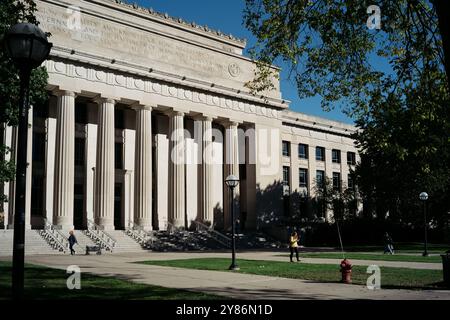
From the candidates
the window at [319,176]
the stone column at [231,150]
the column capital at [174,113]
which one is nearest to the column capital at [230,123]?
the stone column at [231,150]

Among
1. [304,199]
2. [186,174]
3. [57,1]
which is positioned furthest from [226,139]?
[57,1]

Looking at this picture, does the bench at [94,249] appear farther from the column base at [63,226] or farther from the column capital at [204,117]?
the column capital at [204,117]

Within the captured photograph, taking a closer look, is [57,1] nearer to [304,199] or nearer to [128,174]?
[128,174]

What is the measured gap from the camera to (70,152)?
1554 inches

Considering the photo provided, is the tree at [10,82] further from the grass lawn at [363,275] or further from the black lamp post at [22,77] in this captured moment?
the black lamp post at [22,77]

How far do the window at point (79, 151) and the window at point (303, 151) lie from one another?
93.9 feet

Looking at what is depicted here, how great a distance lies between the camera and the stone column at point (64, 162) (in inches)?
1513

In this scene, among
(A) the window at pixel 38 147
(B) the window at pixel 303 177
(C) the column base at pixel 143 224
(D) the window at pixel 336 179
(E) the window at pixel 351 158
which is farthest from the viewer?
(E) the window at pixel 351 158

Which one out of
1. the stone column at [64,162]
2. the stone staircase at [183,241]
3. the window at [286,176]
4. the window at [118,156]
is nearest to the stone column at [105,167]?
the stone column at [64,162]

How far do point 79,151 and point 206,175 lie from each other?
11999 millimetres

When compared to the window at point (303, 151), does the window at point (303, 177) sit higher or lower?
lower

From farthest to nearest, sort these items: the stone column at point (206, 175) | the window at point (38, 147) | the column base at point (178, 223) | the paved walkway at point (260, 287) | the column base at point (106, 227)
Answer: the stone column at point (206, 175), the column base at point (178, 223), the window at point (38, 147), the column base at point (106, 227), the paved walkway at point (260, 287)

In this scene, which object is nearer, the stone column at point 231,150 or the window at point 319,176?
the stone column at point 231,150

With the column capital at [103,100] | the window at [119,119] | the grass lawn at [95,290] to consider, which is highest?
the column capital at [103,100]
